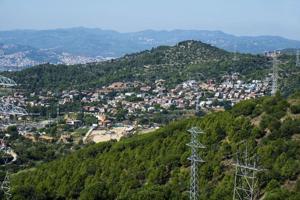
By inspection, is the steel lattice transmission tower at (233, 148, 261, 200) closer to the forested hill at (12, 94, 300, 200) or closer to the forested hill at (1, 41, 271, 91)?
the forested hill at (12, 94, 300, 200)

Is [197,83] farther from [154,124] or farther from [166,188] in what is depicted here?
[166,188]

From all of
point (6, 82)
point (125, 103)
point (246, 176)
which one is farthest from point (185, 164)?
point (125, 103)

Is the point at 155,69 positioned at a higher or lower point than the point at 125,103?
higher

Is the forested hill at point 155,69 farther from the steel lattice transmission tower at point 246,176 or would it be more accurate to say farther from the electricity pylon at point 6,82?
the steel lattice transmission tower at point 246,176

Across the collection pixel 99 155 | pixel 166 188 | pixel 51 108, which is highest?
pixel 166 188

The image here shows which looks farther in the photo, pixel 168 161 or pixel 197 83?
pixel 197 83

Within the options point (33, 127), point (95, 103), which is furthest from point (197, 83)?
point (33, 127)

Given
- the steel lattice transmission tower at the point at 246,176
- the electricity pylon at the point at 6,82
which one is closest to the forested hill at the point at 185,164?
the steel lattice transmission tower at the point at 246,176

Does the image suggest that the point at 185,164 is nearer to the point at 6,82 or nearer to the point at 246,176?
the point at 246,176
